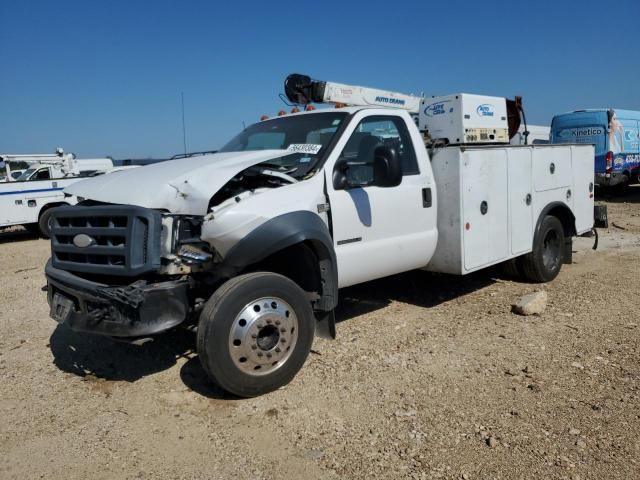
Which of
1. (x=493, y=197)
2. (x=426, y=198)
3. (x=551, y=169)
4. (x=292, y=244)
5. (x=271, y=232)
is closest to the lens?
(x=271, y=232)

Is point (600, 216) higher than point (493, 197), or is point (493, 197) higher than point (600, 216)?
point (493, 197)

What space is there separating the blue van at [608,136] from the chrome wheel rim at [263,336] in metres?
14.9

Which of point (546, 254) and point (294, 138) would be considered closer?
point (294, 138)

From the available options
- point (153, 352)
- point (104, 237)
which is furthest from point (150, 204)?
point (153, 352)

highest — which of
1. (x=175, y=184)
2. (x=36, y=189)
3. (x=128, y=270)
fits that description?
(x=36, y=189)

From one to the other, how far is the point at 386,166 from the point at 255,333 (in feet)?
5.31

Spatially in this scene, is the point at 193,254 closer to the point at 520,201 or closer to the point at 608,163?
the point at 520,201

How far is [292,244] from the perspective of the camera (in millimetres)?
3811

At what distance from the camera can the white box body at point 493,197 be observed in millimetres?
5137

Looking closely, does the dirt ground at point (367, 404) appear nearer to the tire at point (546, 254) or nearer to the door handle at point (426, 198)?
the tire at point (546, 254)

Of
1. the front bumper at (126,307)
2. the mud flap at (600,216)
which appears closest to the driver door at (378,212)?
the front bumper at (126,307)

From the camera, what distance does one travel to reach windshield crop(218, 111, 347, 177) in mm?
4410

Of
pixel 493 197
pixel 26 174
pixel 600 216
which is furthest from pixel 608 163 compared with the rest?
pixel 26 174

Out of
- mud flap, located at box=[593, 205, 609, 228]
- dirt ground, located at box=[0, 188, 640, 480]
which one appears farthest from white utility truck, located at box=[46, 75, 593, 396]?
mud flap, located at box=[593, 205, 609, 228]
